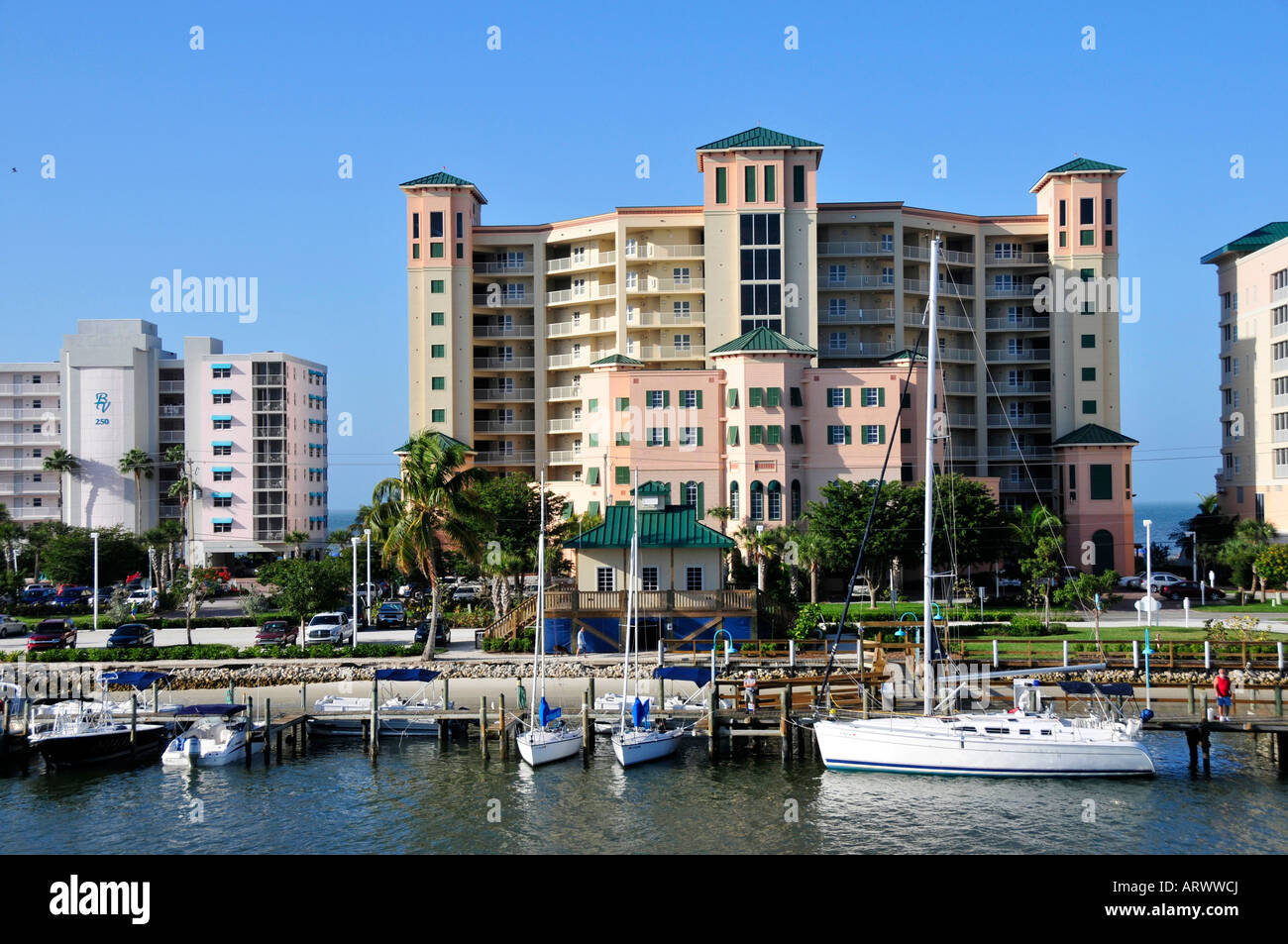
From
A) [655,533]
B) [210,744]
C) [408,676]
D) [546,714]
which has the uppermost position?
[655,533]

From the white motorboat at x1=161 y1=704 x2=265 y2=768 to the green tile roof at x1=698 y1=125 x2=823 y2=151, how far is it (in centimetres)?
6465

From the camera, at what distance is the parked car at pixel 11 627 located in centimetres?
6138

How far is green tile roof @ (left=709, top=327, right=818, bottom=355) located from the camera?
74000 mm

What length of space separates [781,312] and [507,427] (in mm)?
27625

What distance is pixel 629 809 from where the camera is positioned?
30484 mm

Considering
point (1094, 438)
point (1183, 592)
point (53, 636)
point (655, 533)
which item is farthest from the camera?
point (1094, 438)

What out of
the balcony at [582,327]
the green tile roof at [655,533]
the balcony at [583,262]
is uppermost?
the balcony at [583,262]

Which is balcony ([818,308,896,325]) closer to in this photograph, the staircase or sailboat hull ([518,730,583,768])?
the staircase

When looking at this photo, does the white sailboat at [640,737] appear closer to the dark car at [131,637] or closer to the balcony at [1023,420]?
the dark car at [131,637]

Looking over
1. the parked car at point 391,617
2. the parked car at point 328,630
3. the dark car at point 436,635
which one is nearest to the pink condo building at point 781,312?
the parked car at point 391,617

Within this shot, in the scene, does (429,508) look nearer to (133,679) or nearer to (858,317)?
(133,679)

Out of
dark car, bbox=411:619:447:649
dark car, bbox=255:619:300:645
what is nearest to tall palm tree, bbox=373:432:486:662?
dark car, bbox=411:619:447:649

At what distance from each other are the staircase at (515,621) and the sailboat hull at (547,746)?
633 inches

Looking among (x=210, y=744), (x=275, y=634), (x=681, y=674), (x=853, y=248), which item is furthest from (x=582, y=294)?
(x=210, y=744)
